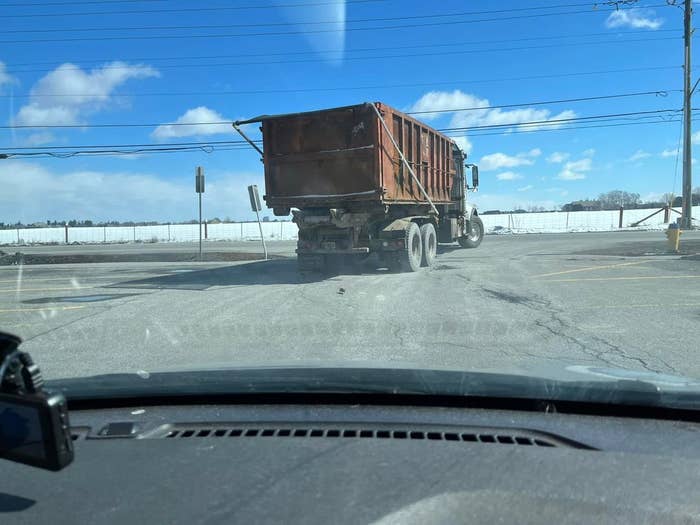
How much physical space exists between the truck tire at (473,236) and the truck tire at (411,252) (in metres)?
7.30

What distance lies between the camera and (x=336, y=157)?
13.0 meters

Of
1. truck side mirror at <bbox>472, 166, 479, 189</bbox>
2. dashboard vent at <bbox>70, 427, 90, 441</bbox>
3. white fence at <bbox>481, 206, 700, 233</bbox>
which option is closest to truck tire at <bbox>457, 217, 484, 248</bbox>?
truck side mirror at <bbox>472, 166, 479, 189</bbox>

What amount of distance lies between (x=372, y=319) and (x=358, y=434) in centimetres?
560

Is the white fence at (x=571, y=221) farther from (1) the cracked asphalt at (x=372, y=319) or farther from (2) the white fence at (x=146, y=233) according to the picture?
(1) the cracked asphalt at (x=372, y=319)

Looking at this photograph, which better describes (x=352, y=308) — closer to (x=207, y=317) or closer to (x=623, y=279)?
(x=207, y=317)

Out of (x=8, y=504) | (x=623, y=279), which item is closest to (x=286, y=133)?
(x=623, y=279)

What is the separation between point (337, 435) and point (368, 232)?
11428 millimetres

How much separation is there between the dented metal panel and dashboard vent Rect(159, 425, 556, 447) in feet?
33.1

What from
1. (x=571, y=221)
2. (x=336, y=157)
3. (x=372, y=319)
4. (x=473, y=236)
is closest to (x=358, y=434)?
(x=372, y=319)

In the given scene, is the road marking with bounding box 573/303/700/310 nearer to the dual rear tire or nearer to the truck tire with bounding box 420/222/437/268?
the dual rear tire

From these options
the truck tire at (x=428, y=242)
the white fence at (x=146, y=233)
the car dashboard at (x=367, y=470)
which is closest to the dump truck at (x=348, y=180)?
the truck tire at (x=428, y=242)

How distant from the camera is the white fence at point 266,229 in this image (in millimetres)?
44906

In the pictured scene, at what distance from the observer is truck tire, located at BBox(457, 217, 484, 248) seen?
22522 mm

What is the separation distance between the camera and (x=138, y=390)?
3268 millimetres
